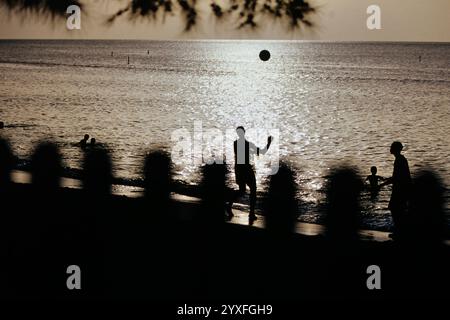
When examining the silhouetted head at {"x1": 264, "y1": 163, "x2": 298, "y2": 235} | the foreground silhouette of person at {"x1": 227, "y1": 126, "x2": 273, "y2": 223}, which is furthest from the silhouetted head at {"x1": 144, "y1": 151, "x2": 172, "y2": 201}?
the foreground silhouette of person at {"x1": 227, "y1": 126, "x2": 273, "y2": 223}

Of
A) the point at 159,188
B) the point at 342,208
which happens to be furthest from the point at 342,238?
the point at 159,188

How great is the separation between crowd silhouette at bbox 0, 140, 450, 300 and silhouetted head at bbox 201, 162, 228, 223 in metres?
0.13

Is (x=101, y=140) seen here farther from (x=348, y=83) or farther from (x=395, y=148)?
(x=348, y=83)

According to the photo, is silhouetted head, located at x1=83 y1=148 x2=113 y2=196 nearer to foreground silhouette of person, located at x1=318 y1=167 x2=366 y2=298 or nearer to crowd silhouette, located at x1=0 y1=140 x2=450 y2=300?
crowd silhouette, located at x1=0 y1=140 x2=450 y2=300

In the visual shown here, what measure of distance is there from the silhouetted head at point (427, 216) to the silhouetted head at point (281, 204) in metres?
2.69

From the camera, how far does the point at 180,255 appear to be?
10305mm

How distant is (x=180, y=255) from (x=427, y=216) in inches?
373

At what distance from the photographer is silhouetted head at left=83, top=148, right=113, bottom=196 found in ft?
60.8

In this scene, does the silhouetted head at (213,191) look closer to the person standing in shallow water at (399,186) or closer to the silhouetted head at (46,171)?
the person standing in shallow water at (399,186)

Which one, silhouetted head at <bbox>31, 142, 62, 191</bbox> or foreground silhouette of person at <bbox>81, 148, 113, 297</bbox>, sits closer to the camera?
foreground silhouette of person at <bbox>81, 148, 113, 297</bbox>

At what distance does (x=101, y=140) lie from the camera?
39.2 metres

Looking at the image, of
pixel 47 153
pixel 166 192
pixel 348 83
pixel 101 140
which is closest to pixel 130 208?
pixel 166 192

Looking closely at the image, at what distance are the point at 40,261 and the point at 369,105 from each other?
203 ft

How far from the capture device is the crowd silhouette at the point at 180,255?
8.83 metres
